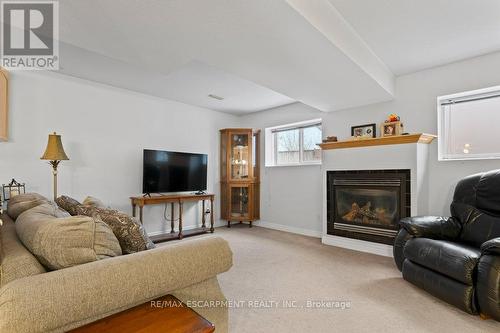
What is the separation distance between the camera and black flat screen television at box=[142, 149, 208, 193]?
399 cm

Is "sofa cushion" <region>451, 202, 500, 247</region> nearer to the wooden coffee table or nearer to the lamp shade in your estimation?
the wooden coffee table

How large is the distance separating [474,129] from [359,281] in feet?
7.51

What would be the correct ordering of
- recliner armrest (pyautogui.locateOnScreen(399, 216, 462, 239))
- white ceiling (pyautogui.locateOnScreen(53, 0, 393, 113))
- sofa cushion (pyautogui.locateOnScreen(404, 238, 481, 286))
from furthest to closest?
recliner armrest (pyautogui.locateOnScreen(399, 216, 462, 239)) < sofa cushion (pyautogui.locateOnScreen(404, 238, 481, 286)) < white ceiling (pyautogui.locateOnScreen(53, 0, 393, 113))

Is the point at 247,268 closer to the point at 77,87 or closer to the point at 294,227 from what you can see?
the point at 294,227

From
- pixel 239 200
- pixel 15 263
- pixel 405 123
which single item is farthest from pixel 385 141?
pixel 15 263

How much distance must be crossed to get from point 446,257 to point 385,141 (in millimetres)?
1672

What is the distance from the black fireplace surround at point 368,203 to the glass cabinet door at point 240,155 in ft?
6.11

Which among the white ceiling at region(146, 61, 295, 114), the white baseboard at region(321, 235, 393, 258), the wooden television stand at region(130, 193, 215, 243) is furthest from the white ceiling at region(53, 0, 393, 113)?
the white baseboard at region(321, 235, 393, 258)

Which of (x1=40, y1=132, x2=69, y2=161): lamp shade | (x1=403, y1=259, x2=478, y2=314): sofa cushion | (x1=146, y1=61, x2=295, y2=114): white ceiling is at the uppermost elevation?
(x1=146, y1=61, x2=295, y2=114): white ceiling

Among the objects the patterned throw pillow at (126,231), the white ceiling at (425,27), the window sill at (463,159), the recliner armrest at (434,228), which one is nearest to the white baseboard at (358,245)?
the recliner armrest at (434,228)

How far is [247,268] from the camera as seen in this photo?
2.84 meters

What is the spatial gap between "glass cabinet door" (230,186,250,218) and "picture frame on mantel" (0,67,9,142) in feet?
11.4

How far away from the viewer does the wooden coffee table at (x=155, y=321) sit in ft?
2.76

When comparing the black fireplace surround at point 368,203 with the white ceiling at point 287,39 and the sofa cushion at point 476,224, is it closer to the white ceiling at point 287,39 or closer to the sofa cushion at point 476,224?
the sofa cushion at point 476,224
